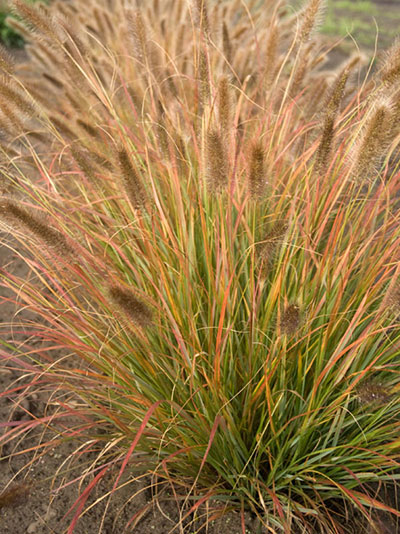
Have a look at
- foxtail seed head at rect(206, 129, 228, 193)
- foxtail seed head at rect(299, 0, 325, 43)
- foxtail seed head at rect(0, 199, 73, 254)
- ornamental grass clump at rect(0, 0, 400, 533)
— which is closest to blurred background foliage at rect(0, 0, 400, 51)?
foxtail seed head at rect(299, 0, 325, 43)

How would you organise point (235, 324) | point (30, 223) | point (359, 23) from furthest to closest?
1. point (359, 23)
2. point (235, 324)
3. point (30, 223)

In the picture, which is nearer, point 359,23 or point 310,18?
point 310,18

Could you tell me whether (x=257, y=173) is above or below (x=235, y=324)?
above

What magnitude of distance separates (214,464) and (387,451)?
0.54m

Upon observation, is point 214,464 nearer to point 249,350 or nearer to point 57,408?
point 249,350

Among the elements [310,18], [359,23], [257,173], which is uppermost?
[310,18]

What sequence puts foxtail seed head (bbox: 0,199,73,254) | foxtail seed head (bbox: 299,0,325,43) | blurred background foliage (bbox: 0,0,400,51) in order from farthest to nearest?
blurred background foliage (bbox: 0,0,400,51) → foxtail seed head (bbox: 299,0,325,43) → foxtail seed head (bbox: 0,199,73,254)

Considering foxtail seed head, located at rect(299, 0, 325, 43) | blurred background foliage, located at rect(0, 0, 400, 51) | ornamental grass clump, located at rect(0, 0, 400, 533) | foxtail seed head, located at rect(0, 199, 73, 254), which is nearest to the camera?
foxtail seed head, located at rect(0, 199, 73, 254)

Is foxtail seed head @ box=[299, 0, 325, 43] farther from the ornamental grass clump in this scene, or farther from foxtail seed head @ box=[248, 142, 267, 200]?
foxtail seed head @ box=[248, 142, 267, 200]

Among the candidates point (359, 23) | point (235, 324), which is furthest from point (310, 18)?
point (359, 23)

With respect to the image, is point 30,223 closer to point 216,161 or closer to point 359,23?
point 216,161

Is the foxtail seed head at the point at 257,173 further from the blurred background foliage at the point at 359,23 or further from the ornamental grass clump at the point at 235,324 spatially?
the blurred background foliage at the point at 359,23

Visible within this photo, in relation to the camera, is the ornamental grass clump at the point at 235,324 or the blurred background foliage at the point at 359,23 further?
the blurred background foliage at the point at 359,23

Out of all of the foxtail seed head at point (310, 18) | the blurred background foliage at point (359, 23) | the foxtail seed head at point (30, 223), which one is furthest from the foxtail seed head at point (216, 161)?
the blurred background foliage at point (359, 23)
